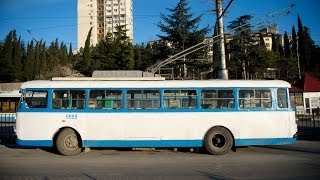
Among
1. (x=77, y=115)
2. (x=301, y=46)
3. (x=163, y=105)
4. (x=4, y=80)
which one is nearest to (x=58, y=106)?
(x=77, y=115)

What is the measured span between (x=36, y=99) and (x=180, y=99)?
5.11m

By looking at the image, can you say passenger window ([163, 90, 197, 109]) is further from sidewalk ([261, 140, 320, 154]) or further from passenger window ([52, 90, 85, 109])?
sidewalk ([261, 140, 320, 154])

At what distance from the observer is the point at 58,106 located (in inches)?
486

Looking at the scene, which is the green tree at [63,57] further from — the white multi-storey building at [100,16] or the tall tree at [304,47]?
the tall tree at [304,47]

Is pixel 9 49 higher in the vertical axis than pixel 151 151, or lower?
higher

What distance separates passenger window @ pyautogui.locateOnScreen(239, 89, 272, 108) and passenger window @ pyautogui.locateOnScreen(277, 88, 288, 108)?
1.15 feet

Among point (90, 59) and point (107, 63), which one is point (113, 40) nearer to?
point (107, 63)

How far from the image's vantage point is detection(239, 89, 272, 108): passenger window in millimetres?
12453

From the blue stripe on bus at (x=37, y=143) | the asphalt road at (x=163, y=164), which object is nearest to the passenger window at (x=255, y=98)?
the asphalt road at (x=163, y=164)

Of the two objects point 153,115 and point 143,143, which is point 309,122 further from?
point 143,143

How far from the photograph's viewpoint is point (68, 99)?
12406mm

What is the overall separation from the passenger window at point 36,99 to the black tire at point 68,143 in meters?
1.25

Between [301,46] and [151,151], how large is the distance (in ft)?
216

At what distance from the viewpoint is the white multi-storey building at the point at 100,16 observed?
388ft
